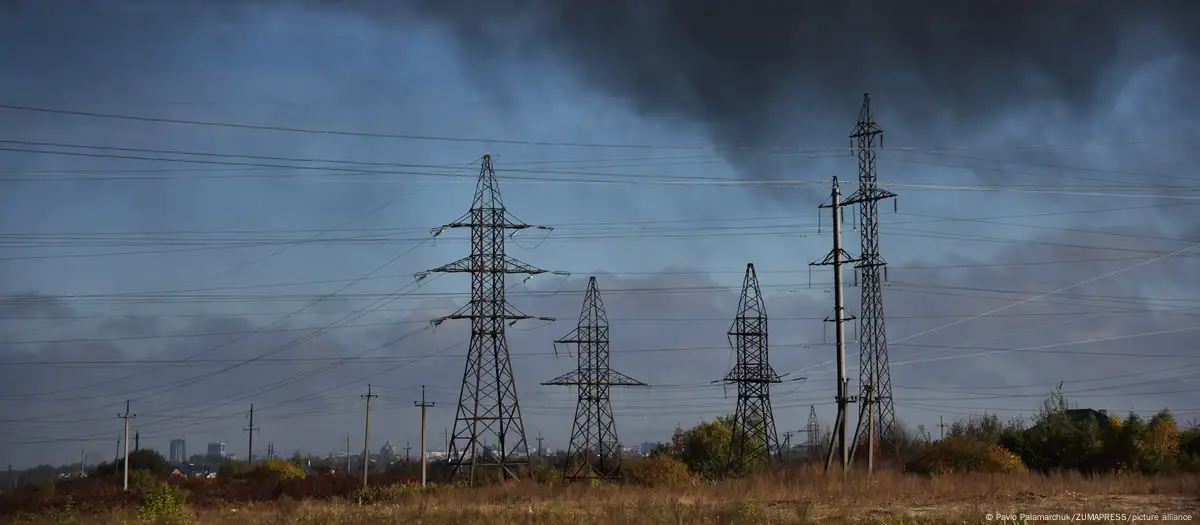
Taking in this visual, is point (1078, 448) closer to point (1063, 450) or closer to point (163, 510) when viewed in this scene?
point (1063, 450)

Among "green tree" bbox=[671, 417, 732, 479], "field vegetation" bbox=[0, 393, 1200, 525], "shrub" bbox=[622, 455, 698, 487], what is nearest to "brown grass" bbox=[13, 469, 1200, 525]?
"field vegetation" bbox=[0, 393, 1200, 525]

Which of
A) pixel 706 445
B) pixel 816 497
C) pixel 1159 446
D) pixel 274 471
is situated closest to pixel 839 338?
pixel 816 497

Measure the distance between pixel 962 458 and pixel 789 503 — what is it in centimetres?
2606

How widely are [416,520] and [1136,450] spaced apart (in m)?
44.1

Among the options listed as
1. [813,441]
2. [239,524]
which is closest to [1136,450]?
[239,524]

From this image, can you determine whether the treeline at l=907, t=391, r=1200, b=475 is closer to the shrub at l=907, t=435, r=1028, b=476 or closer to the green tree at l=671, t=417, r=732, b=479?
the shrub at l=907, t=435, r=1028, b=476

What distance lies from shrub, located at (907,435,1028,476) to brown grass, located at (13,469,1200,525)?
12534 mm

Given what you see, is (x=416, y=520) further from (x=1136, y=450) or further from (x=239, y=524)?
(x=1136, y=450)

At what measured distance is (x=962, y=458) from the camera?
185ft

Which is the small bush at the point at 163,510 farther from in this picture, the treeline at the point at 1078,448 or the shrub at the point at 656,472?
the treeline at the point at 1078,448

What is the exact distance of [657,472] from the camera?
6197 cm

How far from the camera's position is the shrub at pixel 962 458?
5500cm

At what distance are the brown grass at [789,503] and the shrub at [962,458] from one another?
12.5 metres

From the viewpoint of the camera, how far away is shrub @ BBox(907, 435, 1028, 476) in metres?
55.0
